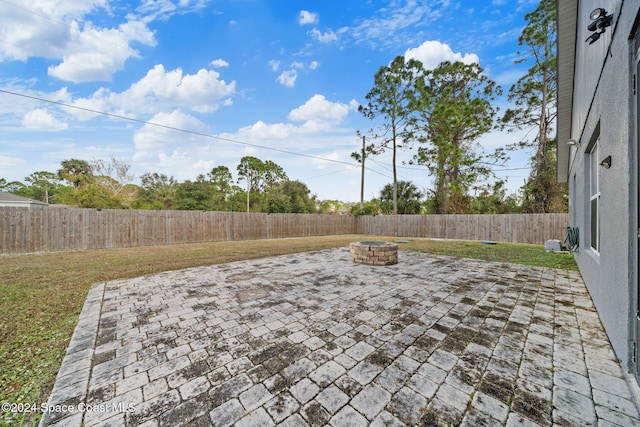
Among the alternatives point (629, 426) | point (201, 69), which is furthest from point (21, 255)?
point (629, 426)

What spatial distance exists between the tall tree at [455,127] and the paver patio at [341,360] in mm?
13321

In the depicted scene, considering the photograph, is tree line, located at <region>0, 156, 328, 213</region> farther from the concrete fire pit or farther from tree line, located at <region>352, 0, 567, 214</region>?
the concrete fire pit

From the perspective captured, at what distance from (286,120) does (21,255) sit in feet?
43.1

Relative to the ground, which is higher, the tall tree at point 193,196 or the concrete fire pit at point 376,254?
the tall tree at point 193,196

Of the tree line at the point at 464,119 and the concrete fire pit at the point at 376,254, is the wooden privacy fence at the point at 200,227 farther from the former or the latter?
the concrete fire pit at the point at 376,254

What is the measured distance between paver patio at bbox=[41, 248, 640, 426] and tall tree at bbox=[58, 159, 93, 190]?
23.9m

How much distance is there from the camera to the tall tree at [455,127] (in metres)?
14.5

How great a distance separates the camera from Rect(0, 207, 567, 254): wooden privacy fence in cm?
713

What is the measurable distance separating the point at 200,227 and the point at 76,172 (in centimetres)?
2013

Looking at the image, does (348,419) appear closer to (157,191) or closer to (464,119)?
(464,119)

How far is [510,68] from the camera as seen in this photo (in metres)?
12.6

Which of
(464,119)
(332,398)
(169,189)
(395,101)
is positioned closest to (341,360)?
(332,398)

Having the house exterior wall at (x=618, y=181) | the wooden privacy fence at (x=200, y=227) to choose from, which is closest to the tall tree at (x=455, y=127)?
the wooden privacy fence at (x=200, y=227)

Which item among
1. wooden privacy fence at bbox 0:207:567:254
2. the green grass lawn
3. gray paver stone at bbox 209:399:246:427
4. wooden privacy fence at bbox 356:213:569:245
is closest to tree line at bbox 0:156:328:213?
wooden privacy fence at bbox 0:207:567:254
